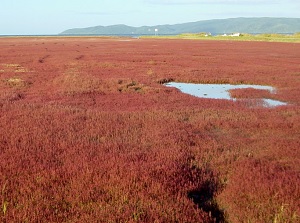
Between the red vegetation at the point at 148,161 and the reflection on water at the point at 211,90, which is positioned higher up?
the red vegetation at the point at 148,161

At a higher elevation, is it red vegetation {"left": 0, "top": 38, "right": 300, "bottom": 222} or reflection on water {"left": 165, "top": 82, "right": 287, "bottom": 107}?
red vegetation {"left": 0, "top": 38, "right": 300, "bottom": 222}

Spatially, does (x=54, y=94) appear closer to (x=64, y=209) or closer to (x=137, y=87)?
(x=137, y=87)

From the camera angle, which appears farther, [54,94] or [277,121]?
[54,94]

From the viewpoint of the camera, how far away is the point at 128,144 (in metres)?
10.2

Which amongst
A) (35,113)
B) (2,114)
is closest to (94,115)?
(35,113)

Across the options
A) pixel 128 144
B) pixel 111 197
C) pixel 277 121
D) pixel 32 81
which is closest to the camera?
pixel 111 197

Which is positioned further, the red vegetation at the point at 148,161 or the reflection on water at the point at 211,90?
the reflection on water at the point at 211,90

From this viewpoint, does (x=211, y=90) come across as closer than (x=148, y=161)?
No

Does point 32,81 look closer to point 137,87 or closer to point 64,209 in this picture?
point 137,87

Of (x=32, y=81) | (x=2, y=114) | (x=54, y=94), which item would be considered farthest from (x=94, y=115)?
(x=32, y=81)

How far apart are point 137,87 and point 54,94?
5.15 m

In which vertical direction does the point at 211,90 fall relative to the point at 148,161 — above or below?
below

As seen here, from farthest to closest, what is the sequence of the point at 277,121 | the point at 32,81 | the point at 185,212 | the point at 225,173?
the point at 32,81 < the point at 277,121 < the point at 225,173 < the point at 185,212

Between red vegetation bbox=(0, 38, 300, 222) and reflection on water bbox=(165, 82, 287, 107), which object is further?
reflection on water bbox=(165, 82, 287, 107)
